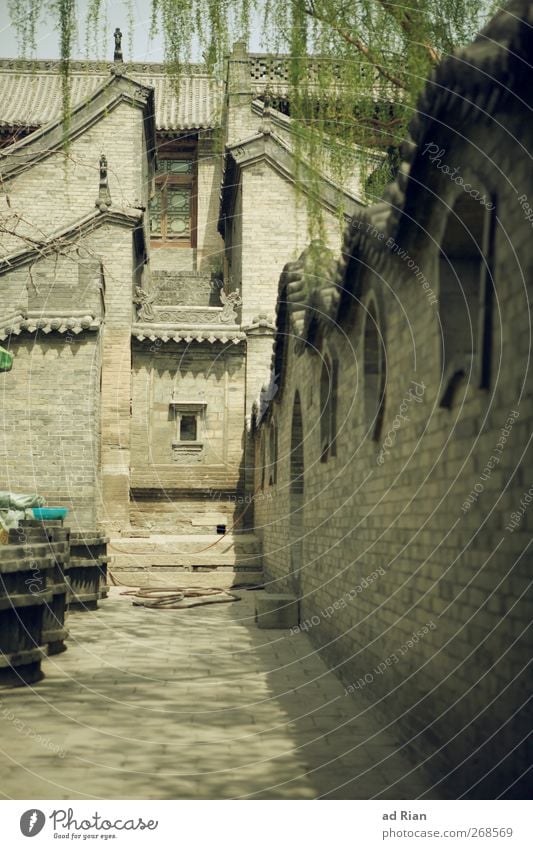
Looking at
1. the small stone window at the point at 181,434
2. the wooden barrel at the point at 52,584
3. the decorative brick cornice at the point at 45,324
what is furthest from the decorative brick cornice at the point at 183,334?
the wooden barrel at the point at 52,584

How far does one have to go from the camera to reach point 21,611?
305 inches

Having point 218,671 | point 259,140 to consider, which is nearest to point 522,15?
point 218,671

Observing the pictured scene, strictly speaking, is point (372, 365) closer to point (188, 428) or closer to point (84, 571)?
point (84, 571)

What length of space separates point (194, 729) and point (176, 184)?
29.4 meters

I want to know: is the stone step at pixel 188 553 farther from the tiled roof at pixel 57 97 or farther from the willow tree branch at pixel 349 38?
the tiled roof at pixel 57 97

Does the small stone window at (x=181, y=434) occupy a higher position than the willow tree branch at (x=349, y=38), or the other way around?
the willow tree branch at (x=349, y=38)

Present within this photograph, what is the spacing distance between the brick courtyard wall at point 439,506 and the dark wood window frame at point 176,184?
81.9ft

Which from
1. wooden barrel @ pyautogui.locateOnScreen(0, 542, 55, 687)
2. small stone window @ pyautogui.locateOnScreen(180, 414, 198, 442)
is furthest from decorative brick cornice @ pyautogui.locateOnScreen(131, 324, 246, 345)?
wooden barrel @ pyautogui.locateOnScreen(0, 542, 55, 687)

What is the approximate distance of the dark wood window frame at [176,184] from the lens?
3300 centimetres

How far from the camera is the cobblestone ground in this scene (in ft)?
16.6

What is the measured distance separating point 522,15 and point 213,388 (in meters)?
19.3

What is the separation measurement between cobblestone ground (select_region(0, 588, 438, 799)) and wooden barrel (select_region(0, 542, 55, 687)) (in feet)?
0.78

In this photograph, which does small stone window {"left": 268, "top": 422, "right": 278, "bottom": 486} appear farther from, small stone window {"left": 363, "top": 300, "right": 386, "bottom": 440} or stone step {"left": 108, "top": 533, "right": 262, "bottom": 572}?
small stone window {"left": 363, "top": 300, "right": 386, "bottom": 440}

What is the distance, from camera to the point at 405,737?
5.70 meters
